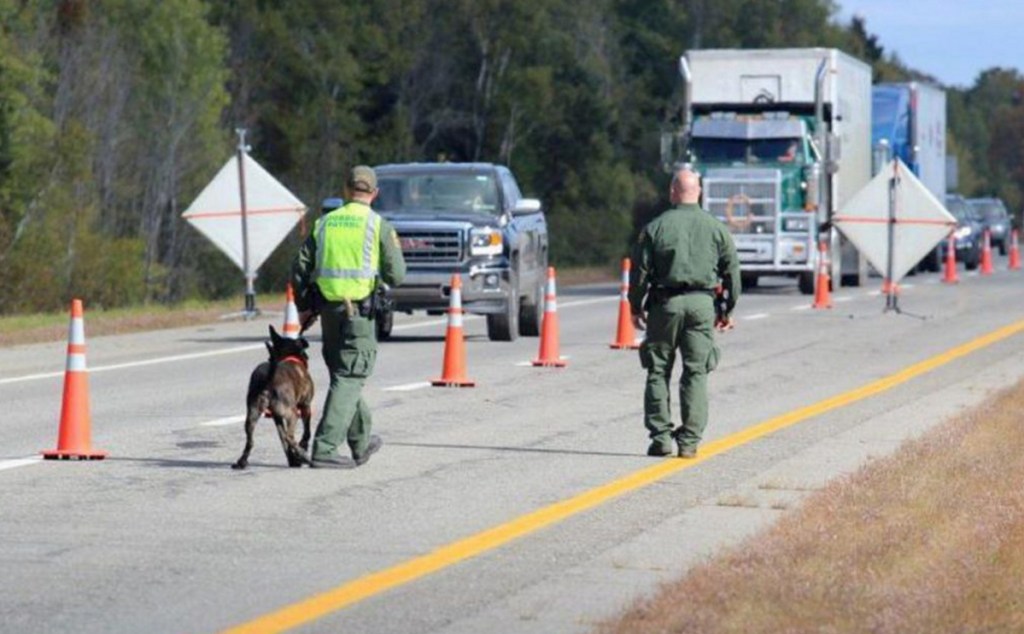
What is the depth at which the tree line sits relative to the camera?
2242 inches

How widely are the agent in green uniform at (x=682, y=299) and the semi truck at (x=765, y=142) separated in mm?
25459

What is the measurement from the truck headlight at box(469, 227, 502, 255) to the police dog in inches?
515

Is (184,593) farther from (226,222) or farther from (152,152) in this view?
(152,152)

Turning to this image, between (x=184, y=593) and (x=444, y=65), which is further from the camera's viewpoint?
(x=444, y=65)

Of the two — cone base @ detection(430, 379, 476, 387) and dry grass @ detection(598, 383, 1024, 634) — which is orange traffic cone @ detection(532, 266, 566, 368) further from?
dry grass @ detection(598, 383, 1024, 634)

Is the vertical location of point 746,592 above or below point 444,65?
below

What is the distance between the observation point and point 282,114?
76062mm

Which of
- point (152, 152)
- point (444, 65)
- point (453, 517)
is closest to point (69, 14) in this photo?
point (152, 152)

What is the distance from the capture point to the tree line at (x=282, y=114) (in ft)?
187

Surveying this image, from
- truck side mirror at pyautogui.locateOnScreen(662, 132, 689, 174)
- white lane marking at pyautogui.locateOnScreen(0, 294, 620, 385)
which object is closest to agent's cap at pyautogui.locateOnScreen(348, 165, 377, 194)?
white lane marking at pyautogui.locateOnScreen(0, 294, 620, 385)

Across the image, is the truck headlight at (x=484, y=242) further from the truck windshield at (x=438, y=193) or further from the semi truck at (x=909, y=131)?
the semi truck at (x=909, y=131)

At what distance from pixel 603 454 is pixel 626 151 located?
76.8 meters

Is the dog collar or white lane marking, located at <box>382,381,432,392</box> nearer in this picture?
the dog collar

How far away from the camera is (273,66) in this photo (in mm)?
76500
